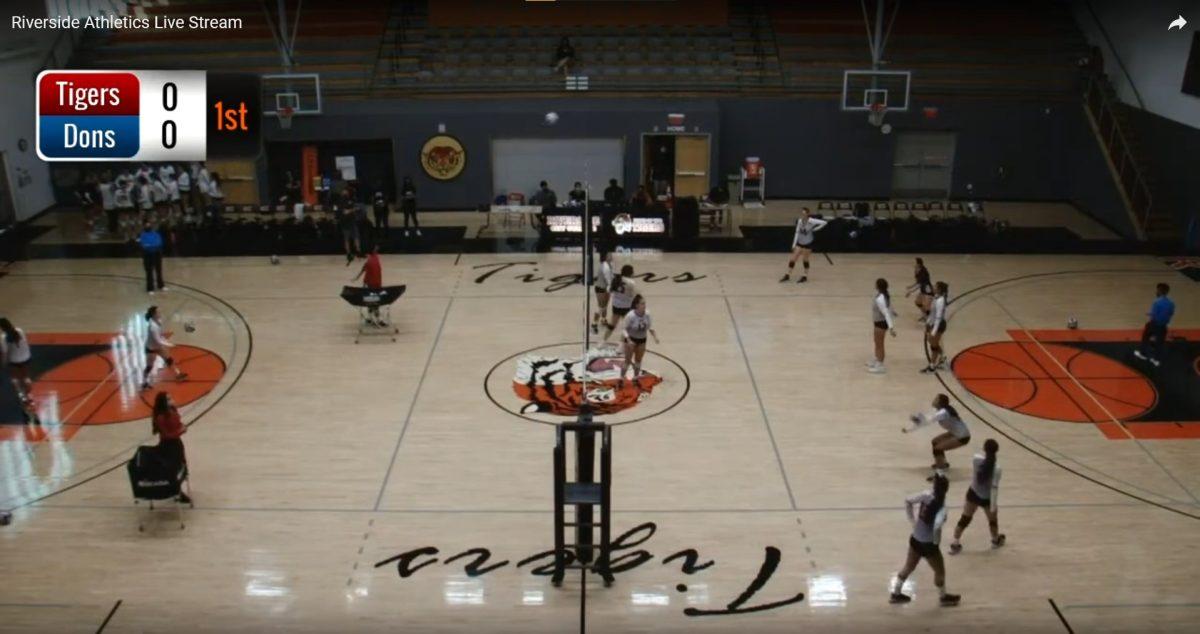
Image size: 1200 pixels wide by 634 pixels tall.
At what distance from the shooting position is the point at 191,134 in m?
7.99

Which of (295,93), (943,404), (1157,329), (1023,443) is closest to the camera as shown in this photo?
(943,404)

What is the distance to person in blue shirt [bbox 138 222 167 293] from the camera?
2164 cm

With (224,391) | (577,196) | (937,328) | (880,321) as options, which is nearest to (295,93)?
(577,196)

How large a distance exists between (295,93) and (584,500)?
21.2 metres

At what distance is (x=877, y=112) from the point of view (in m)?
28.0

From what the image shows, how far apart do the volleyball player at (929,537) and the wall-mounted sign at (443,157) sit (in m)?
20.7

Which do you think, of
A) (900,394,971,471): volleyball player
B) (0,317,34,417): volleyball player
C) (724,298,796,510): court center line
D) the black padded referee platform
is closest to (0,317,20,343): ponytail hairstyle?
(0,317,34,417): volleyball player

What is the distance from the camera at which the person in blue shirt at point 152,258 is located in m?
21.6

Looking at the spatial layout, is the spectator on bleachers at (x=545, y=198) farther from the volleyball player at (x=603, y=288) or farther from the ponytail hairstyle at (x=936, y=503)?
the ponytail hairstyle at (x=936, y=503)

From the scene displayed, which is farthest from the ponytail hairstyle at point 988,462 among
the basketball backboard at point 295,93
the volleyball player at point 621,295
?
the basketball backboard at point 295,93

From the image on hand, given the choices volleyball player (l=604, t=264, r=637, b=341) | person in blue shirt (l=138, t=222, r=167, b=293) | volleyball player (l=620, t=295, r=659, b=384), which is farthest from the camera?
person in blue shirt (l=138, t=222, r=167, b=293)

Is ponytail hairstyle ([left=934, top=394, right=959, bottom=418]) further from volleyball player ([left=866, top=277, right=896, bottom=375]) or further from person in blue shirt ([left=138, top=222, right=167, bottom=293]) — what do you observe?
person in blue shirt ([left=138, top=222, right=167, bottom=293])

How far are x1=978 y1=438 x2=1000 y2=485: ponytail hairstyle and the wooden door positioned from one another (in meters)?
18.2

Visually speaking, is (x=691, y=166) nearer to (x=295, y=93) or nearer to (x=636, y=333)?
(x=295, y=93)
